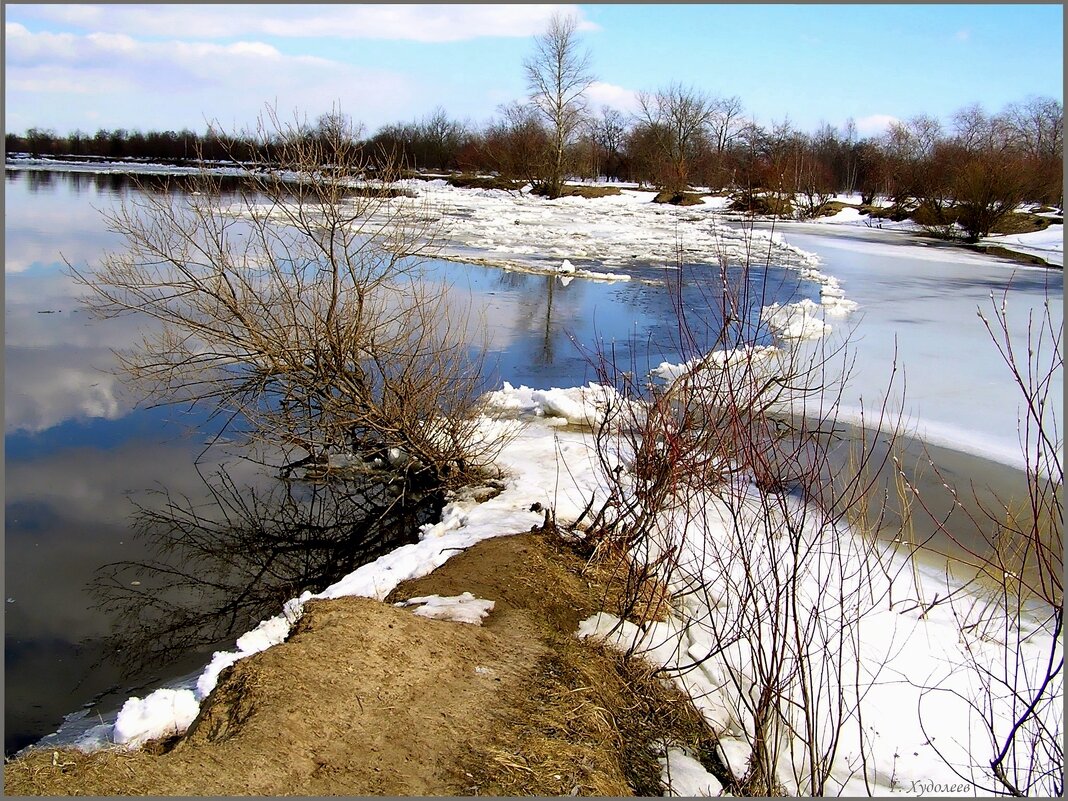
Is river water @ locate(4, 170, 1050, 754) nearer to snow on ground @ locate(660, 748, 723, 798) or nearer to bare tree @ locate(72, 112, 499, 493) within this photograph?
bare tree @ locate(72, 112, 499, 493)

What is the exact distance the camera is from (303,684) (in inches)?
152

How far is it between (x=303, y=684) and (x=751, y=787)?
214cm

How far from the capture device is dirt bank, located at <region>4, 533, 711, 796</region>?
10.8 feet

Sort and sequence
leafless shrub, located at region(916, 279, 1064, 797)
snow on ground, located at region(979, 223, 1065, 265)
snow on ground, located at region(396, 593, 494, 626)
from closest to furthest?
1. leafless shrub, located at region(916, 279, 1064, 797)
2. snow on ground, located at region(396, 593, 494, 626)
3. snow on ground, located at region(979, 223, 1065, 265)

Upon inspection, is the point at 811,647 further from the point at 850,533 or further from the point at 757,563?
the point at 757,563

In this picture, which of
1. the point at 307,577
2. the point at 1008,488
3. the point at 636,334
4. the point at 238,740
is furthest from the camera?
the point at 636,334

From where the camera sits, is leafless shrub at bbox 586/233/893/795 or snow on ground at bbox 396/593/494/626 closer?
leafless shrub at bbox 586/233/893/795

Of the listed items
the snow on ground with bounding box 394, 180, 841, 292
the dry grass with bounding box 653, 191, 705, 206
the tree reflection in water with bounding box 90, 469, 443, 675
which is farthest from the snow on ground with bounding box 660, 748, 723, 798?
the dry grass with bounding box 653, 191, 705, 206

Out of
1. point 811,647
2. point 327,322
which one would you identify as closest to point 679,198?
point 327,322

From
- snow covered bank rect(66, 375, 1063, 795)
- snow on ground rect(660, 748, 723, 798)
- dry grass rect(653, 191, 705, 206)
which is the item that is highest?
dry grass rect(653, 191, 705, 206)

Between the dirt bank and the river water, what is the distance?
4.82ft

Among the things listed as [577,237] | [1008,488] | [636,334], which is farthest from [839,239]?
[1008,488]

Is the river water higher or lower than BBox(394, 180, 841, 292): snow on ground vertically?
lower

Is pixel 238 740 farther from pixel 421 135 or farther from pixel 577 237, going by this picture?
pixel 421 135
